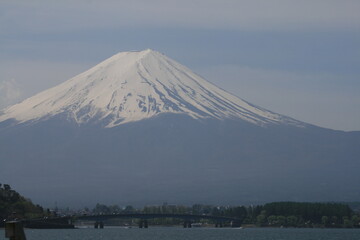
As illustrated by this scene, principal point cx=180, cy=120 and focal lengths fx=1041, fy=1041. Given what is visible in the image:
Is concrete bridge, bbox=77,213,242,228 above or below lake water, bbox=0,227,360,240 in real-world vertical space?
above

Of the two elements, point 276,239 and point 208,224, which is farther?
point 208,224

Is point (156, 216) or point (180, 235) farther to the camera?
point (156, 216)

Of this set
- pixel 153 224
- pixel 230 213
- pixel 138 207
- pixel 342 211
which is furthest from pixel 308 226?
pixel 138 207

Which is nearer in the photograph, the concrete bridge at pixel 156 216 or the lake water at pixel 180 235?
the lake water at pixel 180 235

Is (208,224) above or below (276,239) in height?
above

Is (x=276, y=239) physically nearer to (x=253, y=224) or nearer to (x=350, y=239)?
(x=350, y=239)

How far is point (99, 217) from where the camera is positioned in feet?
338

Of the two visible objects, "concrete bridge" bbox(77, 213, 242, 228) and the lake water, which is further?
"concrete bridge" bbox(77, 213, 242, 228)

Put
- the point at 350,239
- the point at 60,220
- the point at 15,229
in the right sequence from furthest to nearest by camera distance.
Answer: the point at 60,220 < the point at 350,239 < the point at 15,229

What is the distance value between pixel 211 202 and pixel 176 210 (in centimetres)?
5349

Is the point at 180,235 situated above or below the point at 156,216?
below

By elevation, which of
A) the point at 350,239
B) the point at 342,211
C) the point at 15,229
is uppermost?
the point at 342,211

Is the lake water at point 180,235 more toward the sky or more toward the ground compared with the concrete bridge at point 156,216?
more toward the ground

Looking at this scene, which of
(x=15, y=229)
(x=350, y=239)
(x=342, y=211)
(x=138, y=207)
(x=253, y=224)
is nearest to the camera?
(x=15, y=229)
